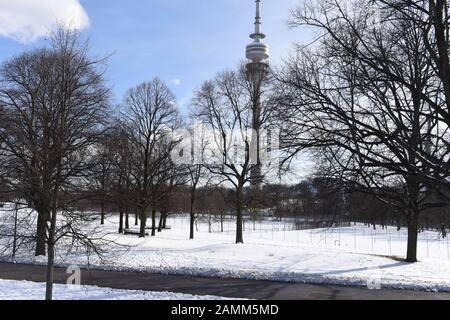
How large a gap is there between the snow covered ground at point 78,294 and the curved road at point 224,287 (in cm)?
126

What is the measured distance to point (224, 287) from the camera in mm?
14273

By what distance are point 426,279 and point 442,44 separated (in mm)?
10341

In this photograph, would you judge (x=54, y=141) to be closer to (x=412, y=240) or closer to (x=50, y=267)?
(x=50, y=267)

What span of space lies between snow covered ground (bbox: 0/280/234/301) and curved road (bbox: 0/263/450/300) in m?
1.26

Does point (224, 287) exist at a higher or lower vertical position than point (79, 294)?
lower

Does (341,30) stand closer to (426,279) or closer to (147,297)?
(147,297)

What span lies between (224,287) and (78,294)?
471cm

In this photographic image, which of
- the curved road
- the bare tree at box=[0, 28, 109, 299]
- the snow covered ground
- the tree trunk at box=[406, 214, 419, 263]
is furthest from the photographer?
the tree trunk at box=[406, 214, 419, 263]

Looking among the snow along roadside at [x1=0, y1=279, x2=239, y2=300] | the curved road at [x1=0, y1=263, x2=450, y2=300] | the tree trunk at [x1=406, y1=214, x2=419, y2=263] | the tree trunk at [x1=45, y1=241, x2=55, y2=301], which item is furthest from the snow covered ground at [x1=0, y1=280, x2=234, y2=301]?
the tree trunk at [x1=406, y1=214, x2=419, y2=263]

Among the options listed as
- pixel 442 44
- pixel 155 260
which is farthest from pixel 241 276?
pixel 442 44

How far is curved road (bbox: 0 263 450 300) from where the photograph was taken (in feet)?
42.9

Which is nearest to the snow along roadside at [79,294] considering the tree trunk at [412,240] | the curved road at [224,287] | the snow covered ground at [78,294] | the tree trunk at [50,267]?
the snow covered ground at [78,294]

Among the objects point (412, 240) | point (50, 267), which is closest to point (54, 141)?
point (50, 267)

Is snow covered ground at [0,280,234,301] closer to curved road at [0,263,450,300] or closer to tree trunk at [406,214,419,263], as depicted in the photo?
curved road at [0,263,450,300]
